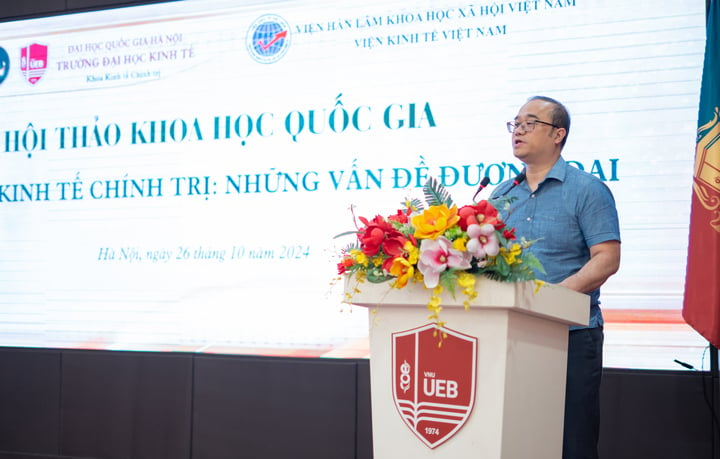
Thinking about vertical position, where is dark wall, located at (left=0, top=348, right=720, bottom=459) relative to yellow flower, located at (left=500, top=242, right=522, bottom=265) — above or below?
below

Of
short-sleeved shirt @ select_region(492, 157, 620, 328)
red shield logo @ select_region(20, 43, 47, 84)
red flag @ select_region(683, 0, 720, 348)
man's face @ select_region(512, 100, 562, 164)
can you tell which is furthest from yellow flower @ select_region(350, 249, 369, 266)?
red shield logo @ select_region(20, 43, 47, 84)

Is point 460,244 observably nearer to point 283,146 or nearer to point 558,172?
point 558,172

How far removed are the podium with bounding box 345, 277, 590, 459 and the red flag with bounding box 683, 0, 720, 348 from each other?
4.45 ft

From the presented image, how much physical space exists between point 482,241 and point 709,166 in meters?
1.75

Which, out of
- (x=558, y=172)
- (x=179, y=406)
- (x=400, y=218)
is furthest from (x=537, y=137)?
(x=179, y=406)

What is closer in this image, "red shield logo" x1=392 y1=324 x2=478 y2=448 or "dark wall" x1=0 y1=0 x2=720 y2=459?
"red shield logo" x1=392 y1=324 x2=478 y2=448

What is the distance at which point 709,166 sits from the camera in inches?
113

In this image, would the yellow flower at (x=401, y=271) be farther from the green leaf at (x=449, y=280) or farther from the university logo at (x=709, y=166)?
the university logo at (x=709, y=166)

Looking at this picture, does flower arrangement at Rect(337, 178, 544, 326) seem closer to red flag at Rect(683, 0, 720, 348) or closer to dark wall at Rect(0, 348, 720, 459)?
red flag at Rect(683, 0, 720, 348)

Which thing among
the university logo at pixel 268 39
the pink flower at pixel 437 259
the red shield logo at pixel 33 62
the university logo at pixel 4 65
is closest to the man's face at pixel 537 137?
the pink flower at pixel 437 259

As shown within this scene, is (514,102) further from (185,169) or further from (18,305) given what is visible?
(18,305)

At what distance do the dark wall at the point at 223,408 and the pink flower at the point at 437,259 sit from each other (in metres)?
2.04

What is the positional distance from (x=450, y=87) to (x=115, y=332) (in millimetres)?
2109

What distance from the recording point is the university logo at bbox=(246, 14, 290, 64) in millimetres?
3857
